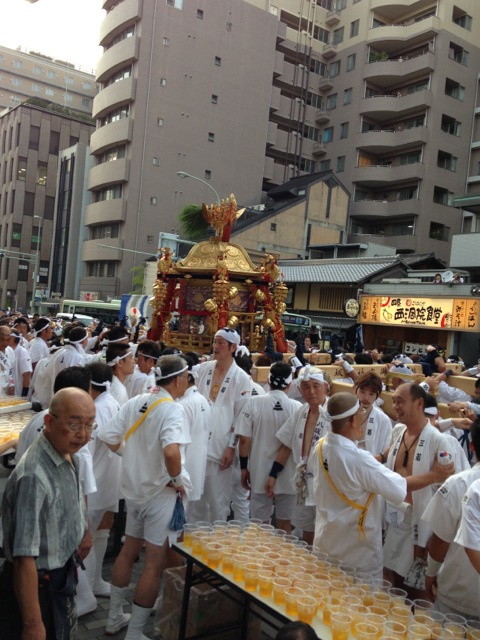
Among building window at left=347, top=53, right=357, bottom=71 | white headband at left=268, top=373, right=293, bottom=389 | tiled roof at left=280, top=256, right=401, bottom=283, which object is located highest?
building window at left=347, top=53, right=357, bottom=71

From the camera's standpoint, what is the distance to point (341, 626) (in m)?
2.72

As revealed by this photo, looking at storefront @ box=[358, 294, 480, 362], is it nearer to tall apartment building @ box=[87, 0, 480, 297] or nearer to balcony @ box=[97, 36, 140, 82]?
tall apartment building @ box=[87, 0, 480, 297]

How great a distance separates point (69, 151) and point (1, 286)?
1679 cm

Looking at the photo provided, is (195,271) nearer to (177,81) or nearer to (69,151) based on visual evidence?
(177,81)

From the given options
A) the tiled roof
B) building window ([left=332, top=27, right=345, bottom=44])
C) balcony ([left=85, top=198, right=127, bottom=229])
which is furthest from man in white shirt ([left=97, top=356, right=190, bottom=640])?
building window ([left=332, top=27, right=345, bottom=44])

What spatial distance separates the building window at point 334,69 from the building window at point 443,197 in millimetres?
14866

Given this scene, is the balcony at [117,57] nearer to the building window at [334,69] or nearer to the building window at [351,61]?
the building window at [334,69]

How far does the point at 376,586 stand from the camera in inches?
123

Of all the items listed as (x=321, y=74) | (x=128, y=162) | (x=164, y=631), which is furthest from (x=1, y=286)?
(x=164, y=631)

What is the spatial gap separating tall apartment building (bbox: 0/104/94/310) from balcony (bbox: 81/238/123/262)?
40.4 feet

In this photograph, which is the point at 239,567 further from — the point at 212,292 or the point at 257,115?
the point at 257,115

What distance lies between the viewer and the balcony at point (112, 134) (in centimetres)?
4072

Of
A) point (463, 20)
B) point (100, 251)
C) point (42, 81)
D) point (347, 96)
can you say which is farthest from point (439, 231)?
point (42, 81)

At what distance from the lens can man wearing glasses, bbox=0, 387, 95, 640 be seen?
2.43 m
